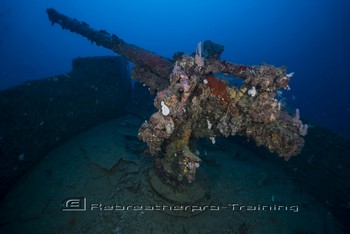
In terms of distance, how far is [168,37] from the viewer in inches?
4257

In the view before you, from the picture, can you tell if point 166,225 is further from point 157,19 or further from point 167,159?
point 157,19

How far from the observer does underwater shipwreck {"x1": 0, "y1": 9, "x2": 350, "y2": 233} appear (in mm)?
3805

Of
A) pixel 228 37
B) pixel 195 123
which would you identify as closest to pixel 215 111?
pixel 195 123

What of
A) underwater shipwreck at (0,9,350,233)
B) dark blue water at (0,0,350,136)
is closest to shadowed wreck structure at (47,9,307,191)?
underwater shipwreck at (0,9,350,233)

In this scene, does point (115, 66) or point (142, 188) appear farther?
point (115, 66)

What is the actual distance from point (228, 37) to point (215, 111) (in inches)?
3871

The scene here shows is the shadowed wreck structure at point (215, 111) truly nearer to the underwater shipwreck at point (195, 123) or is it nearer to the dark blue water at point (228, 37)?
the underwater shipwreck at point (195, 123)

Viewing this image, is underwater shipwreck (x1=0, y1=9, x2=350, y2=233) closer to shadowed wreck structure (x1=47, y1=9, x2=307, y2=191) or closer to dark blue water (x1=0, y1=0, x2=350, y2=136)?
shadowed wreck structure (x1=47, y1=9, x2=307, y2=191)

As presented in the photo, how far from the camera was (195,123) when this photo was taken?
15.0 feet

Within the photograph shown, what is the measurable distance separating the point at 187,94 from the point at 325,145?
4.77 m

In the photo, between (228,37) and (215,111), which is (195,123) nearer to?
(215,111)

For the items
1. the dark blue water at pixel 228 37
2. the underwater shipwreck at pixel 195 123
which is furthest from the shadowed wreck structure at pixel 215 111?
the dark blue water at pixel 228 37

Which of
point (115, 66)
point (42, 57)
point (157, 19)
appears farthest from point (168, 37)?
point (115, 66)

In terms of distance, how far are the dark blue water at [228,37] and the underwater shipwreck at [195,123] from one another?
11.5 metres
